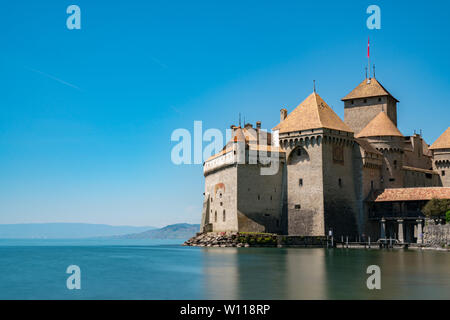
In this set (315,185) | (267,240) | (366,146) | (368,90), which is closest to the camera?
(267,240)

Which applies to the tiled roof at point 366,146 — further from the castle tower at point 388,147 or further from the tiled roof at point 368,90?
the tiled roof at point 368,90

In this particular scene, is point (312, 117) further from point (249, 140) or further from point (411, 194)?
point (411, 194)

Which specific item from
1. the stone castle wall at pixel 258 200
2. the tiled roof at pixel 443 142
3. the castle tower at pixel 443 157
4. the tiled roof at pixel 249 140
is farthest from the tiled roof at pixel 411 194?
the tiled roof at pixel 443 142

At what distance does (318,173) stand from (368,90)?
753 inches

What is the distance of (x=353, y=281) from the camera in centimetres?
2642

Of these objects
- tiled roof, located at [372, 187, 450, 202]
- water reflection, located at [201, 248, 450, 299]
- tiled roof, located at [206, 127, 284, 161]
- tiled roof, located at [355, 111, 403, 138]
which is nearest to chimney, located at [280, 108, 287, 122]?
tiled roof, located at [206, 127, 284, 161]

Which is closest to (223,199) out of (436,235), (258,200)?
(258,200)

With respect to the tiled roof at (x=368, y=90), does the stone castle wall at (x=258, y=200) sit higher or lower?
lower

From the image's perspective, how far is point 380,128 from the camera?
6744cm

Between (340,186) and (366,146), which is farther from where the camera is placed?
(366,146)

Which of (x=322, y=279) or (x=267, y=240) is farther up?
(x=267, y=240)

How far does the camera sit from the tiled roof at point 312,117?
60.5 meters

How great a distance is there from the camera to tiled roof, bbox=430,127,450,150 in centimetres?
7125
